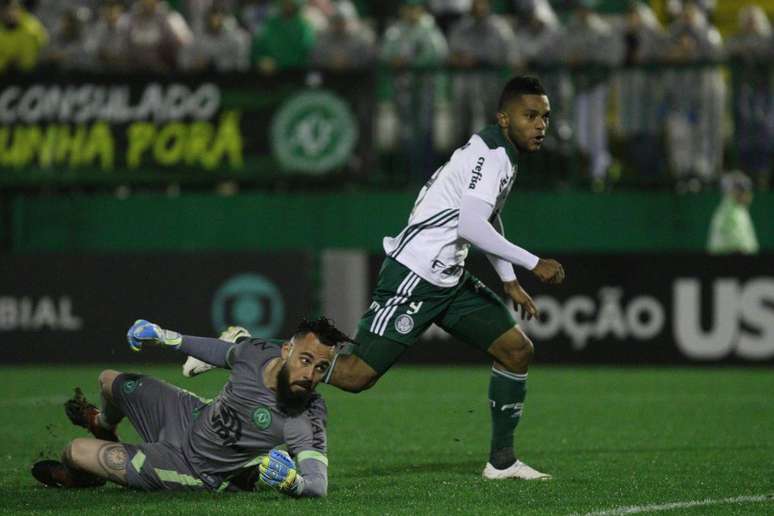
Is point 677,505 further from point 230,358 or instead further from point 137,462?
point 137,462

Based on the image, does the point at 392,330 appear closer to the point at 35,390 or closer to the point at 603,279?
the point at 35,390

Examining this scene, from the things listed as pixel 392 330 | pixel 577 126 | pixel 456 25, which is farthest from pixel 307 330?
pixel 456 25

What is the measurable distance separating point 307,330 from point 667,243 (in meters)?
10.9

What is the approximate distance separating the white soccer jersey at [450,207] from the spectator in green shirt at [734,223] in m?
8.47

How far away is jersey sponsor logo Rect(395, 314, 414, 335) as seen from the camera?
8078mm

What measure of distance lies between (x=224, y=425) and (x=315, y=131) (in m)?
10.3

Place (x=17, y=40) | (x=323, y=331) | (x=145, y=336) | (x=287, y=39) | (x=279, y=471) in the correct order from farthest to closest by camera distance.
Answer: (x=17, y=40), (x=287, y=39), (x=145, y=336), (x=323, y=331), (x=279, y=471)

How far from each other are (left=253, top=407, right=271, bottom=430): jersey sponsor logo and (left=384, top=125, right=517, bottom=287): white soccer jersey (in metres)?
1.38

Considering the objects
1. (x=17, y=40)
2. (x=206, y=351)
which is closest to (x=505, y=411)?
(x=206, y=351)

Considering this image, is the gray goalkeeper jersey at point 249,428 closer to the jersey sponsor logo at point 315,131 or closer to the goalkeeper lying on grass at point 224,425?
the goalkeeper lying on grass at point 224,425

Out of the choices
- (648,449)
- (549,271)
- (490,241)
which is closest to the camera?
(549,271)

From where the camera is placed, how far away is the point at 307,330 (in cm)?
705

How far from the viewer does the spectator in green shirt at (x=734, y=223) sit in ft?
53.4

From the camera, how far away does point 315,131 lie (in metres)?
17.3
